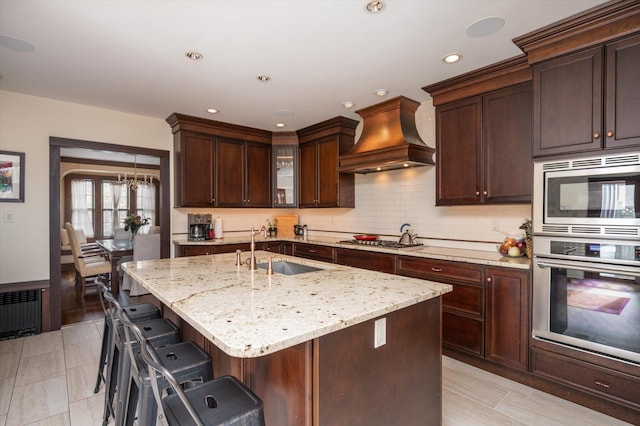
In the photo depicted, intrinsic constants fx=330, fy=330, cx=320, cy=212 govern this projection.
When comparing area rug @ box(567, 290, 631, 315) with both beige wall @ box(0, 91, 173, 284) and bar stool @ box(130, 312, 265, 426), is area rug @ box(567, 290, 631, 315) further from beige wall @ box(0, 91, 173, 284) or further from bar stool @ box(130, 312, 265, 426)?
beige wall @ box(0, 91, 173, 284)

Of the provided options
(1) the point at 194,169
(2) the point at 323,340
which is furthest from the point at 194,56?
(2) the point at 323,340

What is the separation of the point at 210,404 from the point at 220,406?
0.21 ft

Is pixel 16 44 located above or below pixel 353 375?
above

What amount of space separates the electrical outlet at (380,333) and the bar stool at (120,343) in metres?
1.18

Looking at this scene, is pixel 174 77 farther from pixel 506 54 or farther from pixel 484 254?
pixel 484 254

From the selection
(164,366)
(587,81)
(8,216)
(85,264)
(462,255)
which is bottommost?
(85,264)

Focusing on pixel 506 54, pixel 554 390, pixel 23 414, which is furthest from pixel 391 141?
pixel 23 414

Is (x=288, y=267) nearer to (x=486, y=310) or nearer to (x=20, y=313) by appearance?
(x=486, y=310)

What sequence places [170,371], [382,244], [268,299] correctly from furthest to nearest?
[382,244]
[268,299]
[170,371]

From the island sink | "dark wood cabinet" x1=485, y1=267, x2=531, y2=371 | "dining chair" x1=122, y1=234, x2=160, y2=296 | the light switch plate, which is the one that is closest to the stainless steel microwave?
"dark wood cabinet" x1=485, y1=267, x2=531, y2=371

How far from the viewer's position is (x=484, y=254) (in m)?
3.07

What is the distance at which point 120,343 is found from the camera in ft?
5.79

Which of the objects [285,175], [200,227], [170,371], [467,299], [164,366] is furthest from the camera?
[285,175]

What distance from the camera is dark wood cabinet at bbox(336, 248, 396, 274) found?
3.47 m
